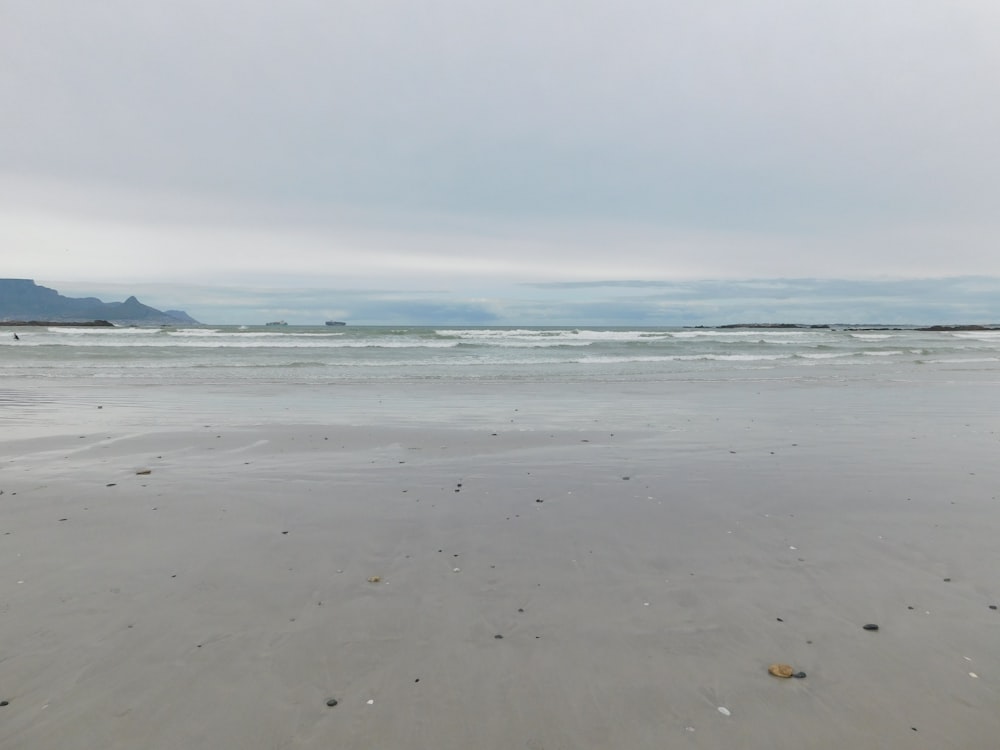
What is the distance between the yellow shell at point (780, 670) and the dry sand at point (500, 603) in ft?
0.11

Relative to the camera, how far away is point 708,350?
122 feet

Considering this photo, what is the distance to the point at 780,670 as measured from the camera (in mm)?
3152

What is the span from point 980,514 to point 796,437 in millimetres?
3738

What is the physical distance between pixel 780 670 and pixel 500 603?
160 cm

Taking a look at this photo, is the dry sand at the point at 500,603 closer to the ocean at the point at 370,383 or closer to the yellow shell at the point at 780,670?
the yellow shell at the point at 780,670

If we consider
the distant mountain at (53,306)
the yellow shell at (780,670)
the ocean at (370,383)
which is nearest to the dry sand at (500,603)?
the yellow shell at (780,670)

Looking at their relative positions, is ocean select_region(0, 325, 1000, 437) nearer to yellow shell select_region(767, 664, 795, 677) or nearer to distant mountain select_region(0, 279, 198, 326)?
yellow shell select_region(767, 664, 795, 677)

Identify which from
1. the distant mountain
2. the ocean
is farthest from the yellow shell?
the distant mountain

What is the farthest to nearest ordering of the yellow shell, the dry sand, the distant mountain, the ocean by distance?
the distant mountain, the ocean, the yellow shell, the dry sand

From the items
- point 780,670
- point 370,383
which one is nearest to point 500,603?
point 780,670

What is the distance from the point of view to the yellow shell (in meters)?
3.12

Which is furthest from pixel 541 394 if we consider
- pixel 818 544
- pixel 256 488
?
pixel 818 544

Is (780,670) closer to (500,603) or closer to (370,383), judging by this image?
(500,603)

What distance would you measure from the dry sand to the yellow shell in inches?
1.4
